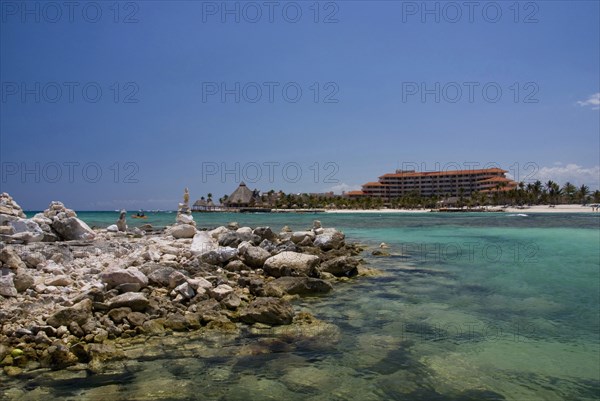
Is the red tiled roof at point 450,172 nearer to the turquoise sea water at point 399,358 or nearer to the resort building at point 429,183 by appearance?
the resort building at point 429,183

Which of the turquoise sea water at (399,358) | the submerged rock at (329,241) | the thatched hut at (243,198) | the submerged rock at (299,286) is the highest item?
the thatched hut at (243,198)

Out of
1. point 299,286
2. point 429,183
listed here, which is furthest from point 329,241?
point 429,183

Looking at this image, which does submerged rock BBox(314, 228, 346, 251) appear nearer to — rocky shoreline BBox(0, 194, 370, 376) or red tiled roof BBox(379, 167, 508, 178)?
rocky shoreline BBox(0, 194, 370, 376)

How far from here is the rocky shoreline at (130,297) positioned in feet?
24.8

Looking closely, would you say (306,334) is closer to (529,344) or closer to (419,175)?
(529,344)

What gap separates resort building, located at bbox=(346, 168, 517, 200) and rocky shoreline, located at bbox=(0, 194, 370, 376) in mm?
160829

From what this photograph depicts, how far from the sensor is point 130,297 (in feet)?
30.5

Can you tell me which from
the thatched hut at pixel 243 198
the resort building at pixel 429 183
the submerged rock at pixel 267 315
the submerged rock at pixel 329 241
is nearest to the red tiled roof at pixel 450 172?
the resort building at pixel 429 183

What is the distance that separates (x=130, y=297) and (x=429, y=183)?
17833cm

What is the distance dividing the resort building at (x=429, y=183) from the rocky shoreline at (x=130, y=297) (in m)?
161

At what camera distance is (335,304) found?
1223 centimetres

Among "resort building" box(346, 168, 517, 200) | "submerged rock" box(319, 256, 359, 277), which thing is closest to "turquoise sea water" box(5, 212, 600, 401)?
"submerged rock" box(319, 256, 359, 277)

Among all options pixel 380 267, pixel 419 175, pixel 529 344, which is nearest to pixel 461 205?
pixel 419 175

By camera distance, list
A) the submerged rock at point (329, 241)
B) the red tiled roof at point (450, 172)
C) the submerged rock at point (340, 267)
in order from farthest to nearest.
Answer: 1. the red tiled roof at point (450, 172)
2. the submerged rock at point (329, 241)
3. the submerged rock at point (340, 267)
